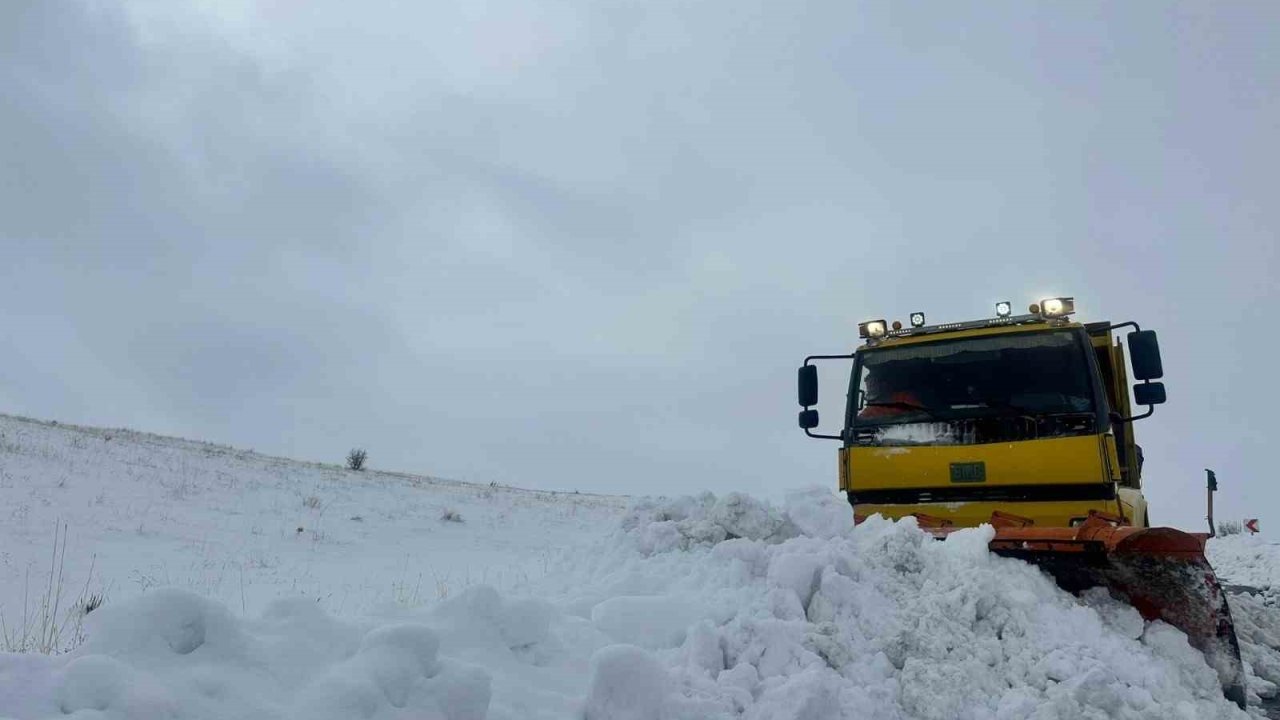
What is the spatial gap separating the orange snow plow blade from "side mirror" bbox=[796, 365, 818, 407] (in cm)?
296

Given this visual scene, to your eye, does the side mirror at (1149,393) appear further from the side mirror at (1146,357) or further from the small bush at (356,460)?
the small bush at (356,460)

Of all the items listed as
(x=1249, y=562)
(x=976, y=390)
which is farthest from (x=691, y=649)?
(x=1249, y=562)

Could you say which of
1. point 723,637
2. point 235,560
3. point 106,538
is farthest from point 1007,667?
point 106,538

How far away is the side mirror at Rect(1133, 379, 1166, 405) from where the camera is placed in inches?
246

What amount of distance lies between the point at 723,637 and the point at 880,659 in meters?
0.82

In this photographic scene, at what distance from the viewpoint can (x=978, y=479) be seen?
589 cm

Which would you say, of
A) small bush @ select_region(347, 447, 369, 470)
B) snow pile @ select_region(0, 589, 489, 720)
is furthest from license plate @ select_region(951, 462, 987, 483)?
small bush @ select_region(347, 447, 369, 470)

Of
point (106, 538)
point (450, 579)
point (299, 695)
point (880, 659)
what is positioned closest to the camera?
point (299, 695)

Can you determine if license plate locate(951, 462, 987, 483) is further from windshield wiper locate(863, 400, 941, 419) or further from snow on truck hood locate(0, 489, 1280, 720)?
snow on truck hood locate(0, 489, 1280, 720)

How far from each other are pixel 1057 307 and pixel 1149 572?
9.47 ft

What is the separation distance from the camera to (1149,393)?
630cm

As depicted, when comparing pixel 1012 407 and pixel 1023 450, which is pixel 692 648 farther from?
pixel 1012 407

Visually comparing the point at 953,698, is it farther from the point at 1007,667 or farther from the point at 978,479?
the point at 978,479

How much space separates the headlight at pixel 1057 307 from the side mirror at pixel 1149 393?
806 mm
